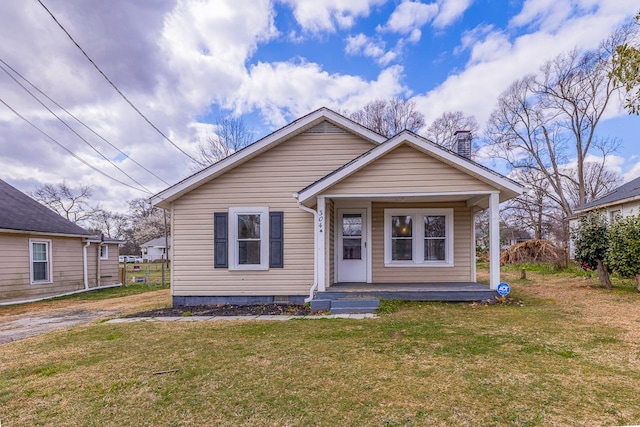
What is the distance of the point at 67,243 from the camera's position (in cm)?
1405

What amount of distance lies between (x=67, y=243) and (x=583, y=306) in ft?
57.4

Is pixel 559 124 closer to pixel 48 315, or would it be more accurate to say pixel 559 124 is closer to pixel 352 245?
pixel 352 245

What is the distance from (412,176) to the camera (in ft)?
24.7

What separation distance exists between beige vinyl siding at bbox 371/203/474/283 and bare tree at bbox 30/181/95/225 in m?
43.3

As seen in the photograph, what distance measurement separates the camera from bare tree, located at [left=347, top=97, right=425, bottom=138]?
2655cm

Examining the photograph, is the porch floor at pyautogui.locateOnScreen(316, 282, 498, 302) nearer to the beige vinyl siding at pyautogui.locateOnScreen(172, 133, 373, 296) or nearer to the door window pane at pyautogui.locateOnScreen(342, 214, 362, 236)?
the beige vinyl siding at pyautogui.locateOnScreen(172, 133, 373, 296)

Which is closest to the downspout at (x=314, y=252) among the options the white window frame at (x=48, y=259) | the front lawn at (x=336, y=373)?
the front lawn at (x=336, y=373)

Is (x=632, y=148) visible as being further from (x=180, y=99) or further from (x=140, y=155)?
(x=140, y=155)

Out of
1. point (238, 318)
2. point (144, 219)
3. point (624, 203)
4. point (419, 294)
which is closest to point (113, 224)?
point (144, 219)

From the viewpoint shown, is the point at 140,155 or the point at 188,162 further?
the point at 188,162

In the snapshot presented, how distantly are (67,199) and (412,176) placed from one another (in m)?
46.3

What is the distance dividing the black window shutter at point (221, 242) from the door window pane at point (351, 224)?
10.2ft

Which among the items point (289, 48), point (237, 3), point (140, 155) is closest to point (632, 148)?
point (289, 48)

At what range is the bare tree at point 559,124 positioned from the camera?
2331 cm
